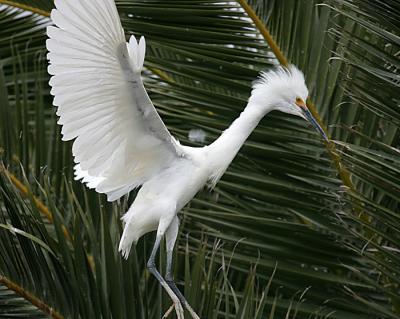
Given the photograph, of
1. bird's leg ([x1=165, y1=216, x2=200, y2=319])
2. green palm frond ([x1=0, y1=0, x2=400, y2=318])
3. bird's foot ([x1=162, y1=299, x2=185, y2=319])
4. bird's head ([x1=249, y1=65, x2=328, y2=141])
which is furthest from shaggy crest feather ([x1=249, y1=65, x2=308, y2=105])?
bird's foot ([x1=162, y1=299, x2=185, y2=319])

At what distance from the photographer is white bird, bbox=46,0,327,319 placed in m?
2.78

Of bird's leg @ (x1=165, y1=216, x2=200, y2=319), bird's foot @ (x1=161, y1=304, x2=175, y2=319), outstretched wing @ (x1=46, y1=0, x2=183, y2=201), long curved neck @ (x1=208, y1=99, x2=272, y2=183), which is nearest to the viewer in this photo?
bird's foot @ (x1=161, y1=304, x2=175, y2=319)

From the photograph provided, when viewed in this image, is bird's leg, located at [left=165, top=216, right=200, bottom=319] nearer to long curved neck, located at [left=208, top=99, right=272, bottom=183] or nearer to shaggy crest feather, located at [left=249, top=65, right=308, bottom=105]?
long curved neck, located at [left=208, top=99, right=272, bottom=183]

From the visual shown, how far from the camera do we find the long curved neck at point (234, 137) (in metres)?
3.23

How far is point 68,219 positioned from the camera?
338 cm

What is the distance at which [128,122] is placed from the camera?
3109mm

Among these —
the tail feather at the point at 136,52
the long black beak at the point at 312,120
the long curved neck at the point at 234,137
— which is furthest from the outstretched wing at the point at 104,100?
the long black beak at the point at 312,120

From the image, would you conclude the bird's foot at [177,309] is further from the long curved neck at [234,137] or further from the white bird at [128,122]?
the long curved neck at [234,137]

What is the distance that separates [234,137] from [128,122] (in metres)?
0.35

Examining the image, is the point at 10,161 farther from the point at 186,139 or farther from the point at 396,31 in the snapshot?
the point at 396,31

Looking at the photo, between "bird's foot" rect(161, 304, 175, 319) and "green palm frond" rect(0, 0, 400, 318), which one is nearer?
"bird's foot" rect(161, 304, 175, 319)

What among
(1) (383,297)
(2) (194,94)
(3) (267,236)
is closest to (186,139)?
(2) (194,94)

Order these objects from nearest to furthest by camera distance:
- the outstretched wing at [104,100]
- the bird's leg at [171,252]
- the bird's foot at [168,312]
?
the bird's foot at [168,312], the outstretched wing at [104,100], the bird's leg at [171,252]

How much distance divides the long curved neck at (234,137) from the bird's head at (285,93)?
3 centimetres
